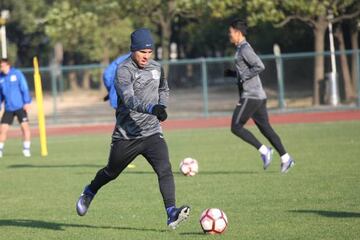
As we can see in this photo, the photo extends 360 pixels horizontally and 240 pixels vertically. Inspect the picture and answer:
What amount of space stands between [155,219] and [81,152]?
10.4 meters

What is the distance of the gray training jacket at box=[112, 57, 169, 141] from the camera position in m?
A: 8.53

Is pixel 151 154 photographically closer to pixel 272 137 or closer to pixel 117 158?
pixel 117 158

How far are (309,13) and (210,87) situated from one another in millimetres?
8661

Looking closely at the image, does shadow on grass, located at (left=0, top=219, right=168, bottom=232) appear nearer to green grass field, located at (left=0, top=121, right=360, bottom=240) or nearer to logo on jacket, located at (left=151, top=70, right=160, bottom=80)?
green grass field, located at (left=0, top=121, right=360, bottom=240)

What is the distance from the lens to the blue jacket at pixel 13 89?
61.0 feet

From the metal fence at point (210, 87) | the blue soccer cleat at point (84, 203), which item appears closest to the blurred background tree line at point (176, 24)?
the metal fence at point (210, 87)

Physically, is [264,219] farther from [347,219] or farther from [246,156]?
[246,156]

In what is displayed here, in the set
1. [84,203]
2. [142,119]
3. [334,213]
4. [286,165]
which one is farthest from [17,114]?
[334,213]

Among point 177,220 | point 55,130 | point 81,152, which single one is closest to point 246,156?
point 81,152

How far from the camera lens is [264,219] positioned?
918 cm

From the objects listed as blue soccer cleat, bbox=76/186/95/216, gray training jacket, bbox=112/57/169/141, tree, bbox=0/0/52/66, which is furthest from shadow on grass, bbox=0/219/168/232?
tree, bbox=0/0/52/66

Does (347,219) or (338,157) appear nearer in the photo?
(347,219)

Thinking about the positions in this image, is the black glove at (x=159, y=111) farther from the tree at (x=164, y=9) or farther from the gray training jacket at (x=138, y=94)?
the tree at (x=164, y=9)

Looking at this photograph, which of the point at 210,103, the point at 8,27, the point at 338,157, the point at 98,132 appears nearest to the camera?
the point at 338,157
